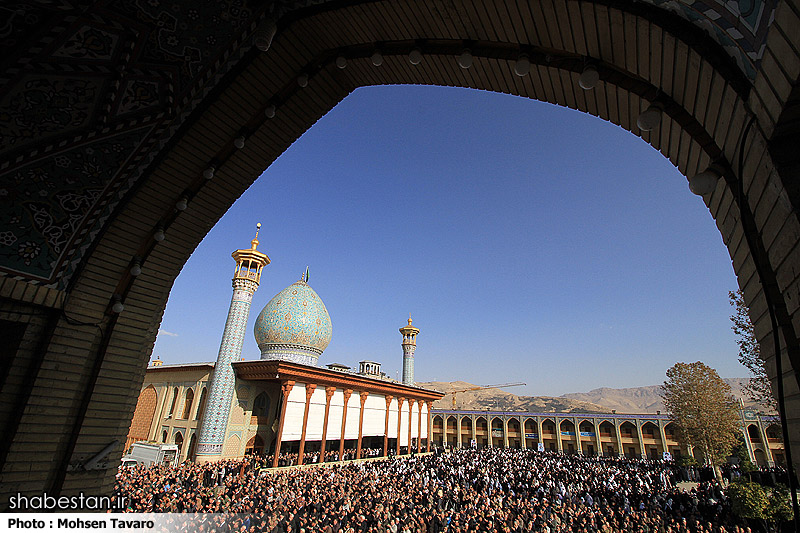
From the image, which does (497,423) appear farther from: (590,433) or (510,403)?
(510,403)

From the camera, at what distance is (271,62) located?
3.75m

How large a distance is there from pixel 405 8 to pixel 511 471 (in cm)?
2209

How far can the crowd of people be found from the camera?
8.44 meters

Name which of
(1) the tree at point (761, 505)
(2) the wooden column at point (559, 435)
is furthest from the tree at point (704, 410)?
(2) the wooden column at point (559, 435)

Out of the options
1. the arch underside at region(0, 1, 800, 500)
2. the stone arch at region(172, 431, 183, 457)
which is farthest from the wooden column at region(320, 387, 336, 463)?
the arch underside at region(0, 1, 800, 500)

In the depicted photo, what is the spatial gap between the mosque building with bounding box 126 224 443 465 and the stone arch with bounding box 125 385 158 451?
5 centimetres

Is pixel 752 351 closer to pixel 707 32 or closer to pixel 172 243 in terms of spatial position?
pixel 707 32

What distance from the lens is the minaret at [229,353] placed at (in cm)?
1802

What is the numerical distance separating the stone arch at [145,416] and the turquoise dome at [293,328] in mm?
6233

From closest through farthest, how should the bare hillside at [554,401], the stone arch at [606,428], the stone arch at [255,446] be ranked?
the stone arch at [255,446], the stone arch at [606,428], the bare hillside at [554,401]

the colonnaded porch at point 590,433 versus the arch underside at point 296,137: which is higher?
the arch underside at point 296,137

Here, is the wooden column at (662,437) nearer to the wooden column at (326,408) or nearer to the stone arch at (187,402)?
the wooden column at (326,408)

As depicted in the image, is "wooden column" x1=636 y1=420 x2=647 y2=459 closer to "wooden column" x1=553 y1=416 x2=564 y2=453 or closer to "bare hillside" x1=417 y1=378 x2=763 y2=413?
"wooden column" x1=553 y1=416 x2=564 y2=453

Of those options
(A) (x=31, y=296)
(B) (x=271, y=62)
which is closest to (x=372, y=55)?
(B) (x=271, y=62)
